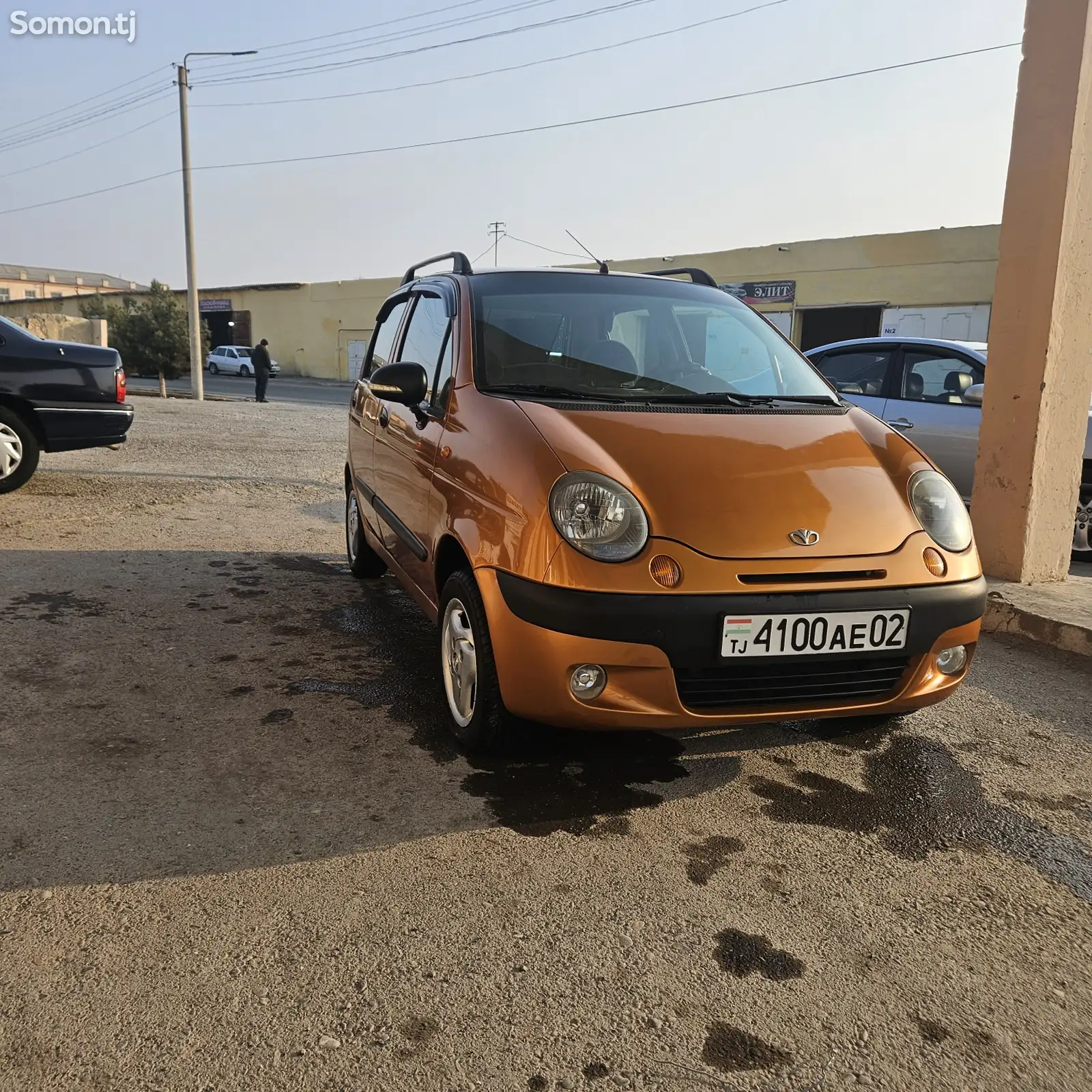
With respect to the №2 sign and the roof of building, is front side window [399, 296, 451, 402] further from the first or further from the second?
the roof of building

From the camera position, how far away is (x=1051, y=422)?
5.23 meters

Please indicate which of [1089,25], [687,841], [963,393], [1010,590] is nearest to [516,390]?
[687,841]

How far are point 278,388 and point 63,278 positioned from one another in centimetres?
7906

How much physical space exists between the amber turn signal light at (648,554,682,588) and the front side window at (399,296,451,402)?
1502mm

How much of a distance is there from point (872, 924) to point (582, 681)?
968 millimetres

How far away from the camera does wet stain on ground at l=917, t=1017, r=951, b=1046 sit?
1.94 meters

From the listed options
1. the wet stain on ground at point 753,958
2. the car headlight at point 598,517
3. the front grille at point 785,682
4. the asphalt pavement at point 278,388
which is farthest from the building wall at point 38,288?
the wet stain on ground at point 753,958

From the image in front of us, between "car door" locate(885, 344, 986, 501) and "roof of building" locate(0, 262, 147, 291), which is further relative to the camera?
"roof of building" locate(0, 262, 147, 291)

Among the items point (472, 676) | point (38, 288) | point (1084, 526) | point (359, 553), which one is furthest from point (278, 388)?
point (38, 288)

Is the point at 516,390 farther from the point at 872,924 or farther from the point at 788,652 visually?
the point at 872,924

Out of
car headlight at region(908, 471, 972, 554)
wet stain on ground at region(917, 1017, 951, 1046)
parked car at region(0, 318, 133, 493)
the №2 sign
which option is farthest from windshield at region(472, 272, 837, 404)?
the №2 sign

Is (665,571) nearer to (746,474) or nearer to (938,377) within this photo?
(746,474)

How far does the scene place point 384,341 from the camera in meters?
5.25

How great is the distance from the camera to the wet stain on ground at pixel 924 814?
2.70 meters
